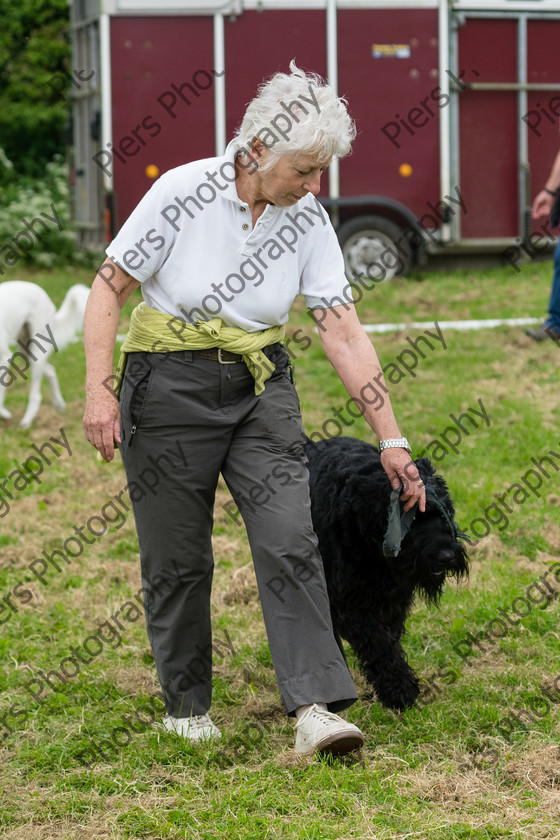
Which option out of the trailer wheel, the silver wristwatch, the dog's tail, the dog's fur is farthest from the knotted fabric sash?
the trailer wheel

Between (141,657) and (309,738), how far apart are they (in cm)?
128

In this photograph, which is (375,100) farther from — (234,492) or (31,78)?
(234,492)

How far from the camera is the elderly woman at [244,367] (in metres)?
3.08

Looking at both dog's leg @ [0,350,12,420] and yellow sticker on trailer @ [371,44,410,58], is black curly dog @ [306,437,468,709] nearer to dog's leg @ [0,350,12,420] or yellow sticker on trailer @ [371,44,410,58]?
dog's leg @ [0,350,12,420]

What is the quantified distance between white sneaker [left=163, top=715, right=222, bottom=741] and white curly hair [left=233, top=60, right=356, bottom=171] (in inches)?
69.3

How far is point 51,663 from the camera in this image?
418 cm

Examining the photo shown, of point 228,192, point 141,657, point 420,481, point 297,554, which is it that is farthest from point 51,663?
point 228,192

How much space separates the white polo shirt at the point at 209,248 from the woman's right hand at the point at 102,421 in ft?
1.10

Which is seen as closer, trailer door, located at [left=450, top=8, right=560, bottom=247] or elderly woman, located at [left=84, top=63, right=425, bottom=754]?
elderly woman, located at [left=84, top=63, right=425, bottom=754]

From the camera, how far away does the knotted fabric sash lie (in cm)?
315

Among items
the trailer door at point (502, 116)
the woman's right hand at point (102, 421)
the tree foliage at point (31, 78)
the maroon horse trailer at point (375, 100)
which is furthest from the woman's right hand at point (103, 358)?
the tree foliage at point (31, 78)

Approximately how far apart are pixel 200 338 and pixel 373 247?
920 centimetres

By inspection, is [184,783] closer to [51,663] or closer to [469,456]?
[51,663]

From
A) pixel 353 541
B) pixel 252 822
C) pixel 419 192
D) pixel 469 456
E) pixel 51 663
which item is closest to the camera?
pixel 252 822
